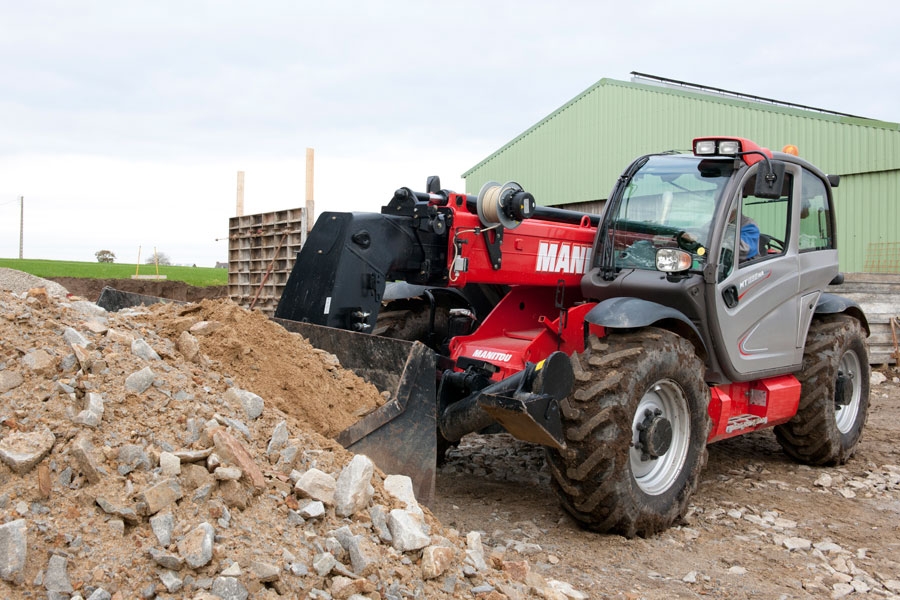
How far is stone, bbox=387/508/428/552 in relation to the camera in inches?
127

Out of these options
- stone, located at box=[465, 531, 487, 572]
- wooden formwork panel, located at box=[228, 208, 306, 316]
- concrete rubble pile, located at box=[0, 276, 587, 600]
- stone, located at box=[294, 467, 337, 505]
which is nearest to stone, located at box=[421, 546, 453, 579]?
concrete rubble pile, located at box=[0, 276, 587, 600]

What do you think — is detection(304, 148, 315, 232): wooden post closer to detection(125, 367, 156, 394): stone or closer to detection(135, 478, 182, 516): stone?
detection(125, 367, 156, 394): stone

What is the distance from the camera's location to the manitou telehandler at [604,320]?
429 cm

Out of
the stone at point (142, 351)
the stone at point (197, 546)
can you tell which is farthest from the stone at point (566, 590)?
the stone at point (142, 351)

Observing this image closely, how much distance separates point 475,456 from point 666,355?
2.25 meters

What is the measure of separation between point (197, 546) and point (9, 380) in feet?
3.96

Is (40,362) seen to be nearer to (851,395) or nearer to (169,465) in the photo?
(169,465)

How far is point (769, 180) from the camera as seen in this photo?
205 inches

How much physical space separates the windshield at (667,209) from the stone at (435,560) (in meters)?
2.71

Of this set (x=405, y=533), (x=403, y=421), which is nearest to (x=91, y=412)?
(x=405, y=533)

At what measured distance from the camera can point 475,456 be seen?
639 centimetres

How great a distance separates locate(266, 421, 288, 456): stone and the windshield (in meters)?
2.74

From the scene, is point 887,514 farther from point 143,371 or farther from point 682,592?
point 143,371

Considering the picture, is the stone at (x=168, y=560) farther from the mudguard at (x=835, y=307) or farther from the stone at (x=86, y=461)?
the mudguard at (x=835, y=307)
